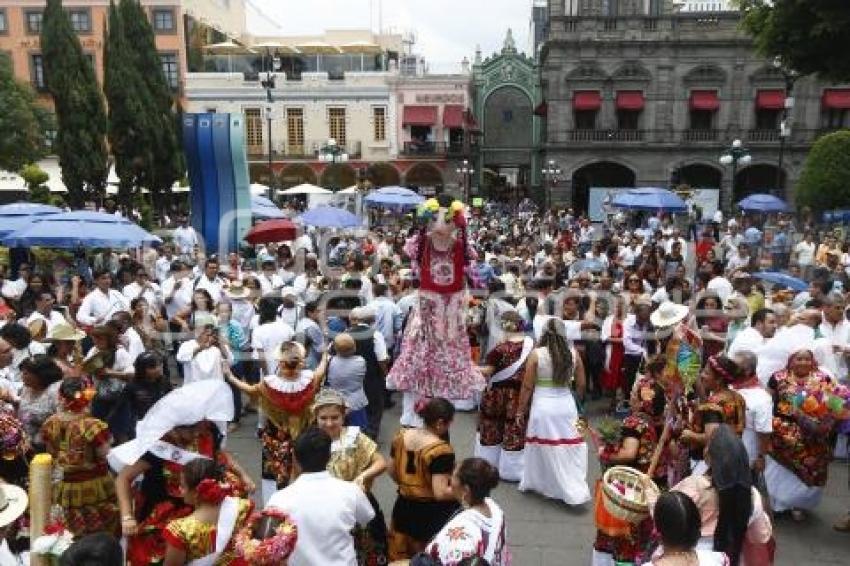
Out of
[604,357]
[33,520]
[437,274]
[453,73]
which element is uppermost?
[453,73]

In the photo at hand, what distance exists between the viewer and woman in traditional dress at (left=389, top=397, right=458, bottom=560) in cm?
390

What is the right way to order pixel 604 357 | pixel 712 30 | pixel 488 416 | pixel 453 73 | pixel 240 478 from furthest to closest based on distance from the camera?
1. pixel 453 73
2. pixel 712 30
3. pixel 604 357
4. pixel 488 416
5. pixel 240 478

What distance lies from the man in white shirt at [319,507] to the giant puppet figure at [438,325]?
3583mm

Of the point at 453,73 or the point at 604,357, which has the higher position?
the point at 453,73

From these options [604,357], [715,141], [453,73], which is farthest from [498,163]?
[604,357]

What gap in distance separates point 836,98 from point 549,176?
41.7 ft

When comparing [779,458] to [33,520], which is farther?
[779,458]

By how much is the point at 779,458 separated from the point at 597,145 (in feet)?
96.8

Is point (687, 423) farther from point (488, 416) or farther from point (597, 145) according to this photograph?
point (597, 145)

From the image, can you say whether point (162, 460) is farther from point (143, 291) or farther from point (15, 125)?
point (15, 125)

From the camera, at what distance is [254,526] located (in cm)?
317

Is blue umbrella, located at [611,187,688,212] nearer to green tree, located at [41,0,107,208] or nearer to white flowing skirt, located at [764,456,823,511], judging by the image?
white flowing skirt, located at [764,456,823,511]

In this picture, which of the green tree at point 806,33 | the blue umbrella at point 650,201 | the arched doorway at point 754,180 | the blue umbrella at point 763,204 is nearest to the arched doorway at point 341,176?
the arched doorway at point 754,180

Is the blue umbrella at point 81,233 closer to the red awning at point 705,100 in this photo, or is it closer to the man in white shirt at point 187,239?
the man in white shirt at point 187,239
